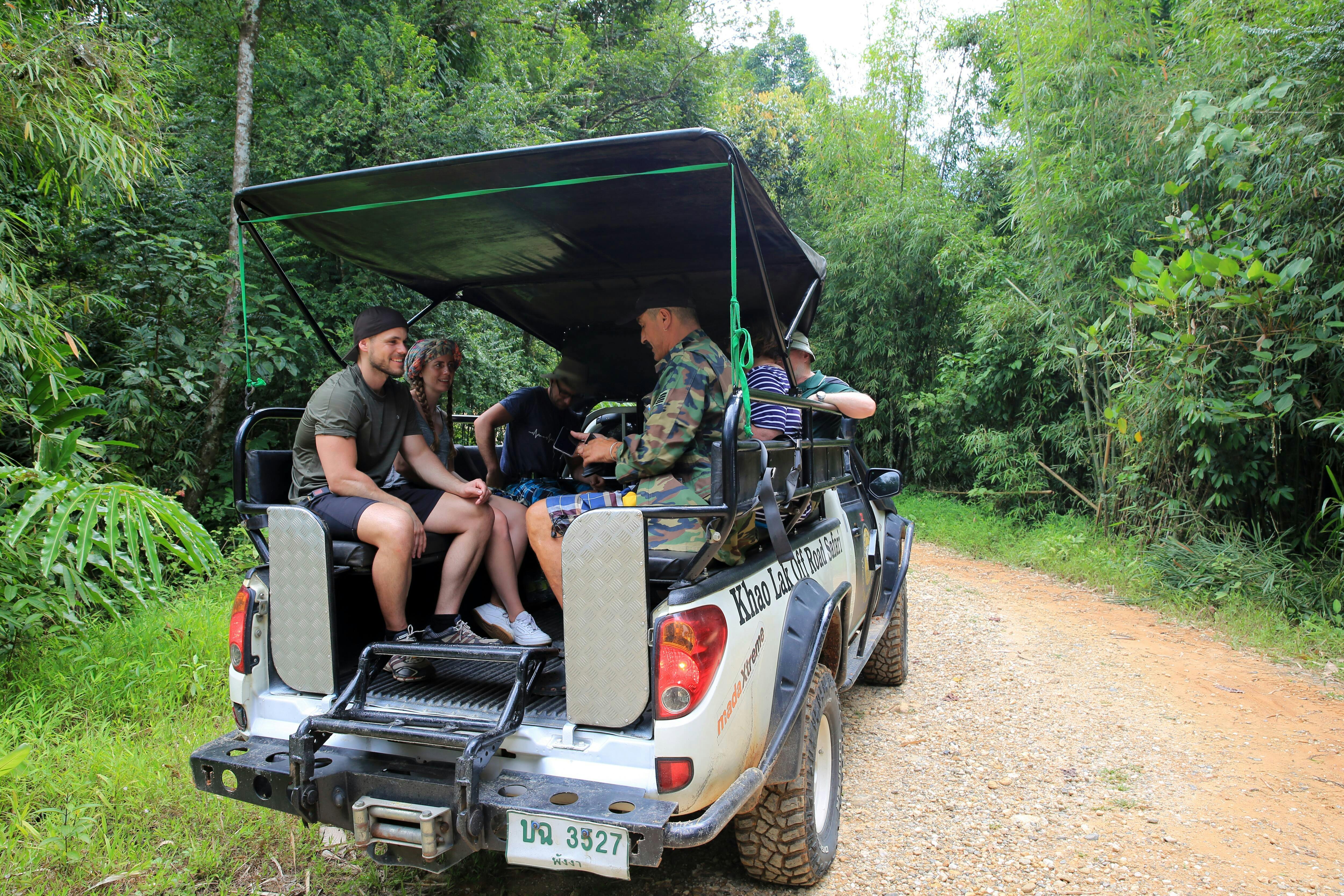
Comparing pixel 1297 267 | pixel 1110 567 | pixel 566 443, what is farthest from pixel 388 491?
pixel 1110 567

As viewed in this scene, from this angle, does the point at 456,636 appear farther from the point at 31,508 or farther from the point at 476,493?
the point at 31,508

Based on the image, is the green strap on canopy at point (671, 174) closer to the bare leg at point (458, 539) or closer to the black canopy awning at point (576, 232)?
the black canopy awning at point (576, 232)

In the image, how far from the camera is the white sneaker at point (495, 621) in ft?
9.99

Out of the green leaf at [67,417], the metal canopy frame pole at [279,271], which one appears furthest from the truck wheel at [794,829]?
the green leaf at [67,417]

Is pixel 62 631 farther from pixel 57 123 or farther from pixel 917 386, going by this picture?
pixel 917 386

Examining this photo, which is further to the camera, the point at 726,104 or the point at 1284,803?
the point at 726,104

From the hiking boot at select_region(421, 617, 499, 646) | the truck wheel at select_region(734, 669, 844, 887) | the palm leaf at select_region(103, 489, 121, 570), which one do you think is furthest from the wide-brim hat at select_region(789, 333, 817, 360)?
the palm leaf at select_region(103, 489, 121, 570)

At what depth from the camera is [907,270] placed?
1159 centimetres

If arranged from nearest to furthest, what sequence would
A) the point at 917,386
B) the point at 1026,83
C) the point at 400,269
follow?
the point at 400,269 → the point at 1026,83 → the point at 917,386

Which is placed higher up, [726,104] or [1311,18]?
[726,104]

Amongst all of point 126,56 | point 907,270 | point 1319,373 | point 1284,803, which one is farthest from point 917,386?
point 126,56

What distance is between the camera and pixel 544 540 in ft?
8.98

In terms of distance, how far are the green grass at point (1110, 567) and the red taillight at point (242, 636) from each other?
5.98m

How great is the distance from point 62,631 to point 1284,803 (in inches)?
228
